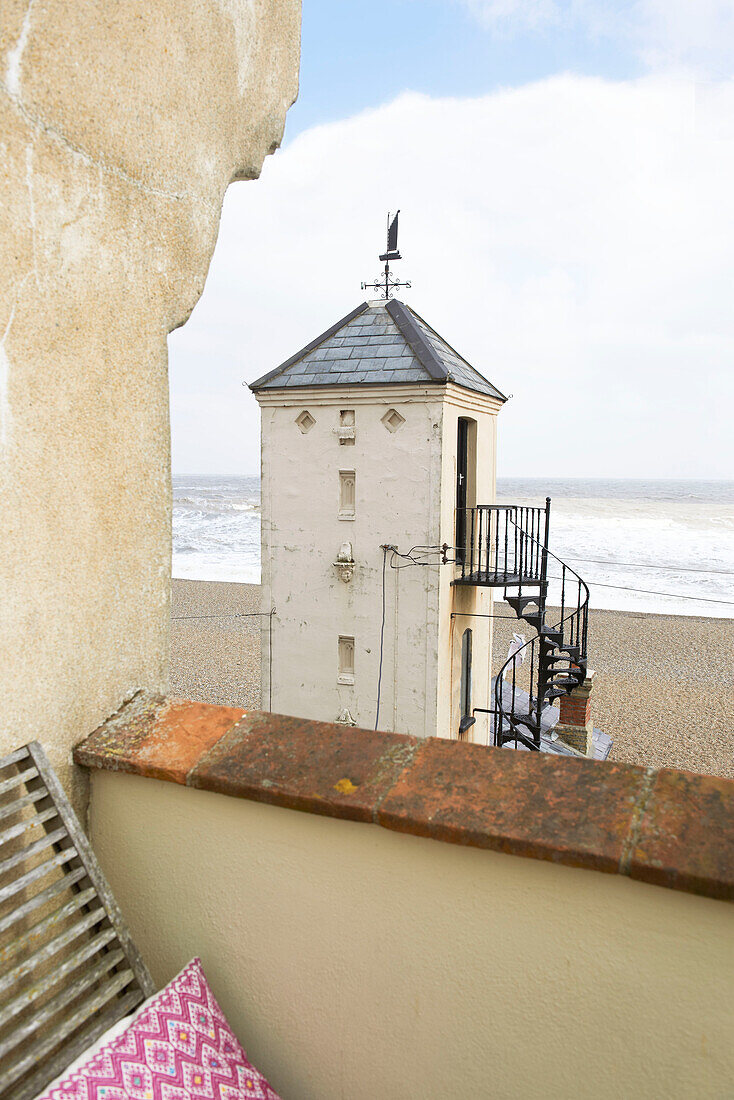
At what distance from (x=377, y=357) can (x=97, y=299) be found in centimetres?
806

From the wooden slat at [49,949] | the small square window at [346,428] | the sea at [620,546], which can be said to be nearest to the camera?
the wooden slat at [49,949]

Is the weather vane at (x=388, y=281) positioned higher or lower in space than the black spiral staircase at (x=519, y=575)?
higher

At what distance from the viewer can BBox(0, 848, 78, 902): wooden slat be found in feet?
5.99

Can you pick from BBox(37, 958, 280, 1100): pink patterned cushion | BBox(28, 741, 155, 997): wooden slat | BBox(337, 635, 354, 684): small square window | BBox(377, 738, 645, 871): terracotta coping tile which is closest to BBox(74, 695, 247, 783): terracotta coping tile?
BBox(28, 741, 155, 997): wooden slat

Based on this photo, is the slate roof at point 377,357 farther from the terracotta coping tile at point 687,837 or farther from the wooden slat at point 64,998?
the wooden slat at point 64,998

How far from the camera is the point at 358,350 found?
10.3 m

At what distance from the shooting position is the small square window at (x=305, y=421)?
10195 millimetres

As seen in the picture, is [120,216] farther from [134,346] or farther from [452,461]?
[452,461]

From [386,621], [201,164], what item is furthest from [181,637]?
[201,164]

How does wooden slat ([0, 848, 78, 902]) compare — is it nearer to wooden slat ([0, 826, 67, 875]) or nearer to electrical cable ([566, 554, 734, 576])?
wooden slat ([0, 826, 67, 875])

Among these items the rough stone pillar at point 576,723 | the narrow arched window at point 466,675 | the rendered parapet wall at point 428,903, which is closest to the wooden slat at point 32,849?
the rendered parapet wall at point 428,903

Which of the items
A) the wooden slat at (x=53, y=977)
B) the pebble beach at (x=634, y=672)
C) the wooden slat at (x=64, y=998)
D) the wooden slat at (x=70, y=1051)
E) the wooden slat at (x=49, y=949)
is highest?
the wooden slat at (x=49, y=949)

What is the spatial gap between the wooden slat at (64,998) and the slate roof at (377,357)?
26.4 ft

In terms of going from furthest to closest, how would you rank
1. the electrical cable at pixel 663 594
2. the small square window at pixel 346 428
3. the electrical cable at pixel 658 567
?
the electrical cable at pixel 658 567 → the electrical cable at pixel 663 594 → the small square window at pixel 346 428
